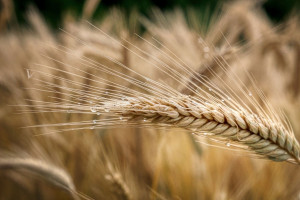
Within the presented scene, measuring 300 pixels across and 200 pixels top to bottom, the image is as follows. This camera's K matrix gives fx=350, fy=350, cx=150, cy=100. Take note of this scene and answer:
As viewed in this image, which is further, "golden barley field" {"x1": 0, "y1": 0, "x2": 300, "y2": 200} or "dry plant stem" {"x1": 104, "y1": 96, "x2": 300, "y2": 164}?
"golden barley field" {"x1": 0, "y1": 0, "x2": 300, "y2": 200}

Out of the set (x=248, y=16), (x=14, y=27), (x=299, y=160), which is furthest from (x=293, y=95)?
(x=14, y=27)

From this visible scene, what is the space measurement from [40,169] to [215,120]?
0.42 metres

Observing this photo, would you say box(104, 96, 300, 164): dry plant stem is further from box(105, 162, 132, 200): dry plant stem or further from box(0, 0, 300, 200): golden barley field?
box(105, 162, 132, 200): dry plant stem

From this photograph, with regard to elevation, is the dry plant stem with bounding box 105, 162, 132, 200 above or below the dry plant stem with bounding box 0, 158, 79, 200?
below

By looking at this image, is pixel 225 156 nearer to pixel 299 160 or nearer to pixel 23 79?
pixel 299 160

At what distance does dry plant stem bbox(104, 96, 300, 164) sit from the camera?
523 millimetres

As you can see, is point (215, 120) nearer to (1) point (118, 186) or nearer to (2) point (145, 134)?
(1) point (118, 186)

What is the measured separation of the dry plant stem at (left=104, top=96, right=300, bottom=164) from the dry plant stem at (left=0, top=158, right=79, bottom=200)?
0.99ft

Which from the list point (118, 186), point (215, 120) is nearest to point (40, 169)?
point (118, 186)

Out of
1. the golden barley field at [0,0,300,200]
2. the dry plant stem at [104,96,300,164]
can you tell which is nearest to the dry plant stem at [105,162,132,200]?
the golden barley field at [0,0,300,200]

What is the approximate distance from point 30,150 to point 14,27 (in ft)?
3.38

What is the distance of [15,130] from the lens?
1.29m

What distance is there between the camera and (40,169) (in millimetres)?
758

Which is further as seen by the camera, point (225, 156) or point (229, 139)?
point (225, 156)
